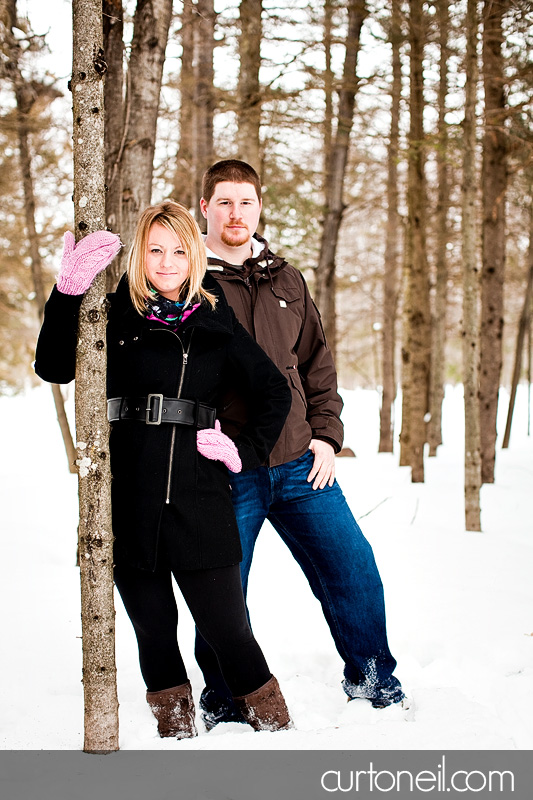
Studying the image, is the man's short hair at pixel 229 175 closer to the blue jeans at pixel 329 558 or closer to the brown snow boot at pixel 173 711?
the blue jeans at pixel 329 558

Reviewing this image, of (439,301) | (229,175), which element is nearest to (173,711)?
(229,175)

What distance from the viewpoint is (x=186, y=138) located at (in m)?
10.5

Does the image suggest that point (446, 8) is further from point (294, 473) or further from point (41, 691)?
point (41, 691)

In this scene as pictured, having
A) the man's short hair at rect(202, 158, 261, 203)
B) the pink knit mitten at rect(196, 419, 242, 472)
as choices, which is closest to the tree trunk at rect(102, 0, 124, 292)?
the man's short hair at rect(202, 158, 261, 203)

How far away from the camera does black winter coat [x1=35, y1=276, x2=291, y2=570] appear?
2.43 m

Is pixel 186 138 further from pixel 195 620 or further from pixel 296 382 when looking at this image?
pixel 195 620

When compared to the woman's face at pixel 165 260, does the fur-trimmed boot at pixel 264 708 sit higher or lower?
lower

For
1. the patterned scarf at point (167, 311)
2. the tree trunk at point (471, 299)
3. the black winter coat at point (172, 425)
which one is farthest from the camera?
the tree trunk at point (471, 299)

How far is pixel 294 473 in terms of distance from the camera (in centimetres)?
284

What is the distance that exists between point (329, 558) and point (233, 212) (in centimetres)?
155

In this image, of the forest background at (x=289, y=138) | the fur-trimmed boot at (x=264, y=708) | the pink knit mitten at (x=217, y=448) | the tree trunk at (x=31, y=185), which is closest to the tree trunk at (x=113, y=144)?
the forest background at (x=289, y=138)

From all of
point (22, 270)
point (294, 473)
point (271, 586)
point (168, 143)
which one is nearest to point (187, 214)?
point (294, 473)

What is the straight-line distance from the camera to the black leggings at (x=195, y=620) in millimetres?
2473

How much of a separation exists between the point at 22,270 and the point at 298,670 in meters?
11.6
